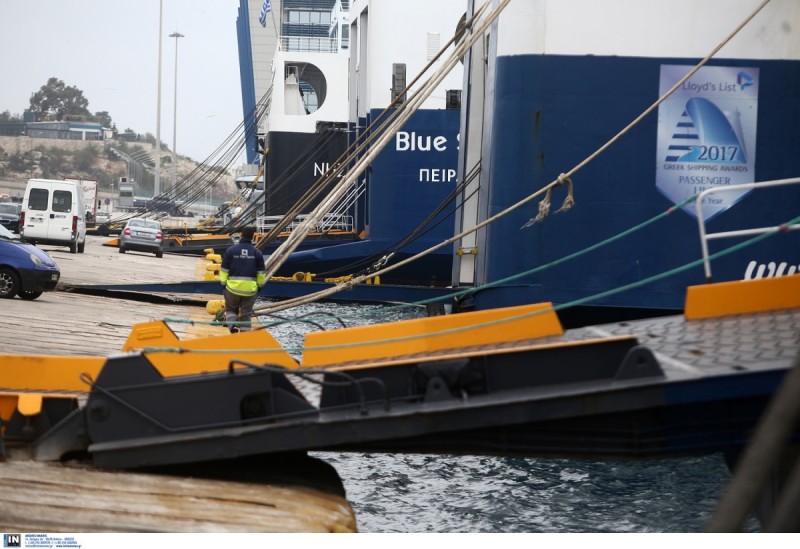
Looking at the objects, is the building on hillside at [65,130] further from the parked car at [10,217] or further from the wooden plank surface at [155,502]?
the wooden plank surface at [155,502]

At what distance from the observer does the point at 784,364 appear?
19.7 feet

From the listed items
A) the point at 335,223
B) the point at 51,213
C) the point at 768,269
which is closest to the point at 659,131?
the point at 768,269

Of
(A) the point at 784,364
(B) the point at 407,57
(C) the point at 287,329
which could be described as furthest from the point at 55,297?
(A) the point at 784,364

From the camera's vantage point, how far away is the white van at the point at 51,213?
112ft

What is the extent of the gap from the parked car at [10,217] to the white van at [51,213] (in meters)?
11.8

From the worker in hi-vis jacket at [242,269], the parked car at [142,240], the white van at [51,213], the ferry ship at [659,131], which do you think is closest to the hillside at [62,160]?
the parked car at [142,240]

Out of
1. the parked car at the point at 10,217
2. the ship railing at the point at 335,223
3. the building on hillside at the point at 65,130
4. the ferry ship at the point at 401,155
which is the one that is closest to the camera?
the ferry ship at the point at 401,155

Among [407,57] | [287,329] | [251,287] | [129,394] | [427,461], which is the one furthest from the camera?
[407,57]

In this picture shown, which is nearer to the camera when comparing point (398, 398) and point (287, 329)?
point (398, 398)

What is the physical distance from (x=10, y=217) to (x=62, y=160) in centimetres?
5287

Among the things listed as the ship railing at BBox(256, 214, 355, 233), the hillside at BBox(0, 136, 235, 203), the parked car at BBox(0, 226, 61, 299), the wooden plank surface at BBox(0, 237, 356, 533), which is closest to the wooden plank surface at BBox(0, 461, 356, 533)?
the wooden plank surface at BBox(0, 237, 356, 533)

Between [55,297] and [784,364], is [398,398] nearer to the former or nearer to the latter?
[784,364]

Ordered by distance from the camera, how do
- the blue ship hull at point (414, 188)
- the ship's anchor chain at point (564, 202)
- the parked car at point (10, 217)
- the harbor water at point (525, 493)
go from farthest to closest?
the parked car at point (10, 217) → the blue ship hull at point (414, 188) → the ship's anchor chain at point (564, 202) → the harbor water at point (525, 493)
